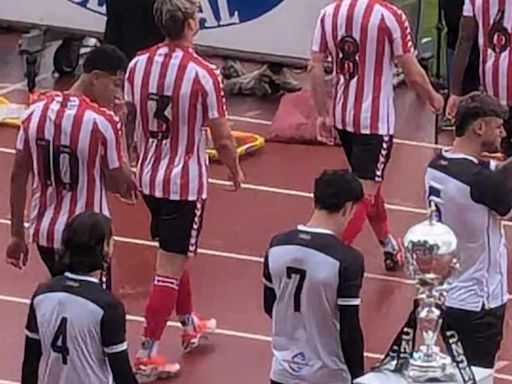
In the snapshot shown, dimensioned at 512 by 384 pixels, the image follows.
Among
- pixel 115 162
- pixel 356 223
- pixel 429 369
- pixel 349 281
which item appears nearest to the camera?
pixel 429 369

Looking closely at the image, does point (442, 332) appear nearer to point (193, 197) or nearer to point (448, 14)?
point (193, 197)

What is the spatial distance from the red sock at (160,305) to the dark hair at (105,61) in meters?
1.41

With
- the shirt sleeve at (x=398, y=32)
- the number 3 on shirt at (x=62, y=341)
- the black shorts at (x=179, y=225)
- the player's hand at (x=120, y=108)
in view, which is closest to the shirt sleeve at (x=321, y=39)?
the shirt sleeve at (x=398, y=32)

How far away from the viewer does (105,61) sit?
934 centimetres

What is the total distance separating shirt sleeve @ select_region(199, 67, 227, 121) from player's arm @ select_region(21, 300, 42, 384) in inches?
97.4

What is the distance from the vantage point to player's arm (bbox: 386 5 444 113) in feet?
37.4

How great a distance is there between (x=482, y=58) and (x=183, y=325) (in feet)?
11.1

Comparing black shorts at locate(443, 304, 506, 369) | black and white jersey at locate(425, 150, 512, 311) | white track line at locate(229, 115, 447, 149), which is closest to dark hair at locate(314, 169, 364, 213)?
black and white jersey at locate(425, 150, 512, 311)

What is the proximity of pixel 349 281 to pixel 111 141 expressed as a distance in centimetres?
212

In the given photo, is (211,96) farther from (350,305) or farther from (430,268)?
(430,268)

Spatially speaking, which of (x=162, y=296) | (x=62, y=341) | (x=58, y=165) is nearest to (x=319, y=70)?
(x=162, y=296)

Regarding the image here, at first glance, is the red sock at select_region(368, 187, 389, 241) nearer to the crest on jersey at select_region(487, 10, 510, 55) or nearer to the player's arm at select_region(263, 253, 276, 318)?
the crest on jersey at select_region(487, 10, 510, 55)

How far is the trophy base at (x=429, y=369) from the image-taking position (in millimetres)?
5613

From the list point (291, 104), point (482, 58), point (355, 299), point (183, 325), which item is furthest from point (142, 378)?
point (291, 104)
